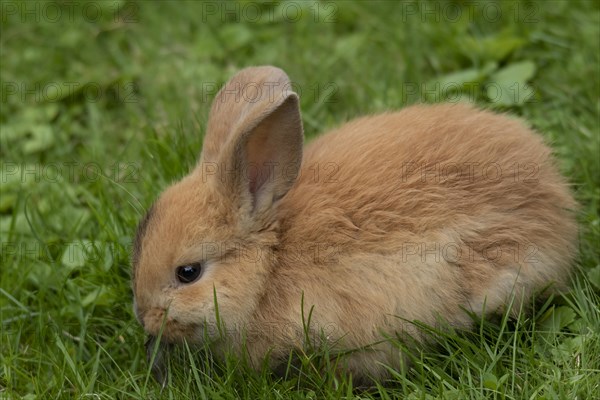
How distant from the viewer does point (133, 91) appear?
21.8 feet

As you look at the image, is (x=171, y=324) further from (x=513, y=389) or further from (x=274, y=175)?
(x=513, y=389)

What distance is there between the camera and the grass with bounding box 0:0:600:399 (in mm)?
4219

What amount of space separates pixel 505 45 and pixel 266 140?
2.39 meters

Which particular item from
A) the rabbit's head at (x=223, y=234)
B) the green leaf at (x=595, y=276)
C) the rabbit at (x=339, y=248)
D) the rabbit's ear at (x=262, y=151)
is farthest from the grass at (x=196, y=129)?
the rabbit's ear at (x=262, y=151)

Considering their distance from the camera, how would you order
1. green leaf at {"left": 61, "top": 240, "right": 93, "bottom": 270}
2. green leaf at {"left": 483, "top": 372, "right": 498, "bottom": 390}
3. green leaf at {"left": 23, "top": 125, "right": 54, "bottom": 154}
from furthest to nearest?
green leaf at {"left": 23, "top": 125, "right": 54, "bottom": 154}
green leaf at {"left": 61, "top": 240, "right": 93, "bottom": 270}
green leaf at {"left": 483, "top": 372, "right": 498, "bottom": 390}

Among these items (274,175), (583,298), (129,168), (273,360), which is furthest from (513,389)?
(129,168)

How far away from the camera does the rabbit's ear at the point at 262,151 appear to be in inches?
167

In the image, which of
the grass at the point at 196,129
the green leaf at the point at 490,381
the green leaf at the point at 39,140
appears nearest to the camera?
the green leaf at the point at 490,381

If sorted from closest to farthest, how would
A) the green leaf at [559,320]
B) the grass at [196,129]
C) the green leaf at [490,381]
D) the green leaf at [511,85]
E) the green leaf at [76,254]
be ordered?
the green leaf at [490,381] < the grass at [196,129] < the green leaf at [559,320] < the green leaf at [76,254] < the green leaf at [511,85]

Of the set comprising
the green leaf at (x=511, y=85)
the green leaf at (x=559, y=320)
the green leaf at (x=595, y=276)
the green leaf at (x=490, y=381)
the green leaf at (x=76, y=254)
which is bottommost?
the green leaf at (x=76, y=254)

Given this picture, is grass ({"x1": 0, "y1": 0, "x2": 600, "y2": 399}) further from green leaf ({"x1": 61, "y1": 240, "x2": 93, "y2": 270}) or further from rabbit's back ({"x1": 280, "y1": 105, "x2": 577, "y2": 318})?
rabbit's back ({"x1": 280, "y1": 105, "x2": 577, "y2": 318})

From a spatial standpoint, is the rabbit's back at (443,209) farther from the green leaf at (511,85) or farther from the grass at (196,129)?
the green leaf at (511,85)

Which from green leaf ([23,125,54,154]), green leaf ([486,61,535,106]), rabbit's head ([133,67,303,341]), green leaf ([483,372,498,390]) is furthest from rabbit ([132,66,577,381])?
green leaf ([23,125,54,154])

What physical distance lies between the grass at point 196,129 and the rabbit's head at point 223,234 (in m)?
0.25
